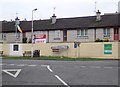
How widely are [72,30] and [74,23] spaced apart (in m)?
1.81

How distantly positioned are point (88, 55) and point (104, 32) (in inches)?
397

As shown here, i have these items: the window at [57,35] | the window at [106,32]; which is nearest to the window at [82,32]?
the window at [106,32]

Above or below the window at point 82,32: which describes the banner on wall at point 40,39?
below

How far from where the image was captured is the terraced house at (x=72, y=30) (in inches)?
2159

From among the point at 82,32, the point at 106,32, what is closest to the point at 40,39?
the point at 82,32

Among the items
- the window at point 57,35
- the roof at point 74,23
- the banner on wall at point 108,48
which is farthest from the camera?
the window at point 57,35

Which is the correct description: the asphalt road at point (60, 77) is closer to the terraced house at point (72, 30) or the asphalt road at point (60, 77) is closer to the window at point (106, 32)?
the terraced house at point (72, 30)

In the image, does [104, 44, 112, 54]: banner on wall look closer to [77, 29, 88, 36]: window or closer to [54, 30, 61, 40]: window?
[77, 29, 88, 36]: window

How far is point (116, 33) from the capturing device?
5428 centimetres

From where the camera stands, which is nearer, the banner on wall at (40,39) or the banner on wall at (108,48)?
the banner on wall at (108,48)

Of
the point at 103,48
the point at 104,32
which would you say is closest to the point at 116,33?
the point at 104,32

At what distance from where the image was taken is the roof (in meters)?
55.3

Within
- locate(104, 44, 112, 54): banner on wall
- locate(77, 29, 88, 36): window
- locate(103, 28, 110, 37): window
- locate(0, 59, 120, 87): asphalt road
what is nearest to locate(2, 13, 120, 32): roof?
locate(77, 29, 88, 36): window

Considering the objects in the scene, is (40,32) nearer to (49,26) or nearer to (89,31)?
(49,26)
